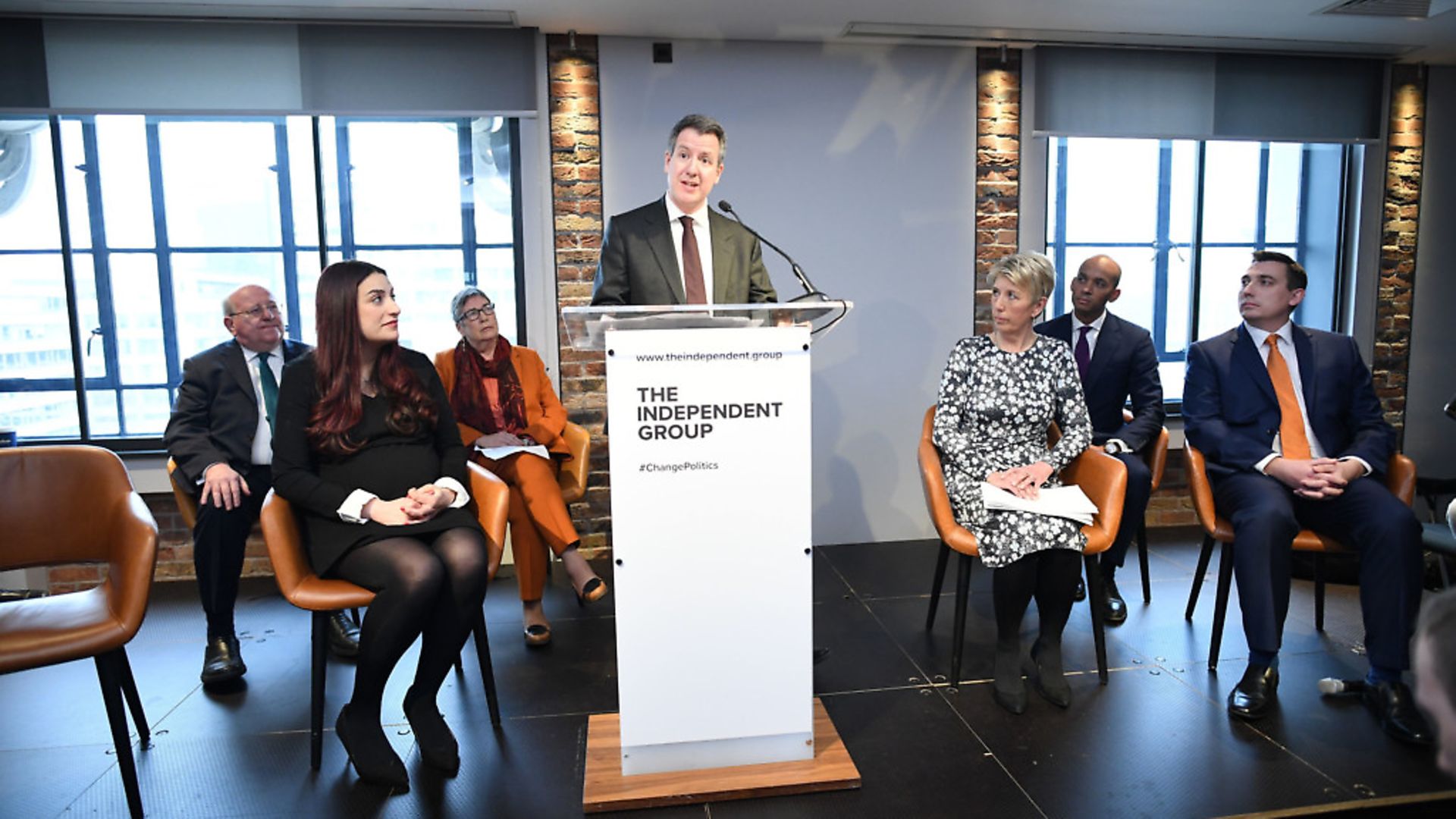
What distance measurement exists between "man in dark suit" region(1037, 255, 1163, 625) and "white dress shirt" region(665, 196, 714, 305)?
195cm

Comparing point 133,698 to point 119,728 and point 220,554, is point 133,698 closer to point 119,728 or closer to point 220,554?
point 119,728

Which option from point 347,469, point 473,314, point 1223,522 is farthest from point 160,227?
point 1223,522

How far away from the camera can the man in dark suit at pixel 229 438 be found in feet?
10.6

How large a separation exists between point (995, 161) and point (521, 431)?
9.67 ft

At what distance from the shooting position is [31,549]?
2582 mm

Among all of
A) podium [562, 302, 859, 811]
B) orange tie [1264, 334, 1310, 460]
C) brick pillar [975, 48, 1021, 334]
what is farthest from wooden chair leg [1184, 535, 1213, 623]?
podium [562, 302, 859, 811]

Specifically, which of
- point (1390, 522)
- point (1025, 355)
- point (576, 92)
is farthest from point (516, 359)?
point (1390, 522)

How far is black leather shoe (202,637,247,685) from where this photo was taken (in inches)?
125

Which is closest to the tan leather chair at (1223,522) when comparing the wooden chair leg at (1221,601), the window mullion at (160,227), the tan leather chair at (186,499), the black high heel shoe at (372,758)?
the wooden chair leg at (1221,601)

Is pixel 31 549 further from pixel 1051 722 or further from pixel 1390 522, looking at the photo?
pixel 1390 522

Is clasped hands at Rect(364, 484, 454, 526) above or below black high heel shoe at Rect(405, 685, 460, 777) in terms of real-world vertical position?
above

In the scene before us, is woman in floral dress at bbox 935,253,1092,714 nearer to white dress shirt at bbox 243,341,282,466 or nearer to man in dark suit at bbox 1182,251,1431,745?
man in dark suit at bbox 1182,251,1431,745

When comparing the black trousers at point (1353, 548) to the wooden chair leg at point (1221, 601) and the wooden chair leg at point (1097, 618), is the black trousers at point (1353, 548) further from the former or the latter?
the wooden chair leg at point (1097, 618)

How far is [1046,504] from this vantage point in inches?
115
